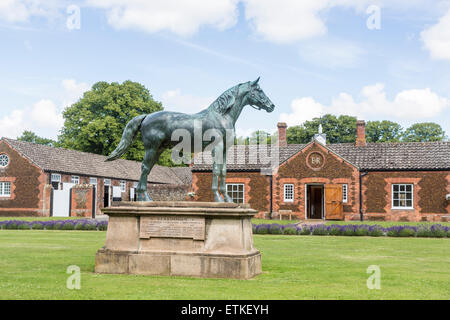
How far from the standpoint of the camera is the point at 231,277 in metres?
8.25

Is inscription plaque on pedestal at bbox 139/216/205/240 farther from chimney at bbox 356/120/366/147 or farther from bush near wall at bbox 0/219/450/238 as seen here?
chimney at bbox 356/120/366/147

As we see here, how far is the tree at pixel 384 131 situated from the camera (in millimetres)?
67812

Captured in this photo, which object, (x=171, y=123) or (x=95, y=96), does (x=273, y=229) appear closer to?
(x=171, y=123)

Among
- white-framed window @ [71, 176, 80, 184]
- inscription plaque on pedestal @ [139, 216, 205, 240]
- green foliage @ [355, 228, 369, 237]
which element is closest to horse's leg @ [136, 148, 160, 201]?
inscription plaque on pedestal @ [139, 216, 205, 240]

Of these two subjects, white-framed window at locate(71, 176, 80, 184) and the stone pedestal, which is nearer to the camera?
the stone pedestal

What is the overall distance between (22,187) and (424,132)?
175 feet

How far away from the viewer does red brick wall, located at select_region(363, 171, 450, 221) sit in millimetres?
30109

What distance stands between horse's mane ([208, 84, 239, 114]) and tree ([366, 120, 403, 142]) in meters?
62.0

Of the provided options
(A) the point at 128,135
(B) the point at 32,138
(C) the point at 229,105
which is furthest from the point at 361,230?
(B) the point at 32,138

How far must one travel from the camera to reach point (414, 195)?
30562 mm

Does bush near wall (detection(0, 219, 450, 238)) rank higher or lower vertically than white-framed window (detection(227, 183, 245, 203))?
lower

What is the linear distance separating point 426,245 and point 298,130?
1986 inches

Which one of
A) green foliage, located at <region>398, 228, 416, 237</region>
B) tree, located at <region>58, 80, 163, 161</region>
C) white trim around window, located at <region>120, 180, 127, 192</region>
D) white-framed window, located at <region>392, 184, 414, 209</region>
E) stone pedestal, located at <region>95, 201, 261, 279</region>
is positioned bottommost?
green foliage, located at <region>398, 228, 416, 237</region>
